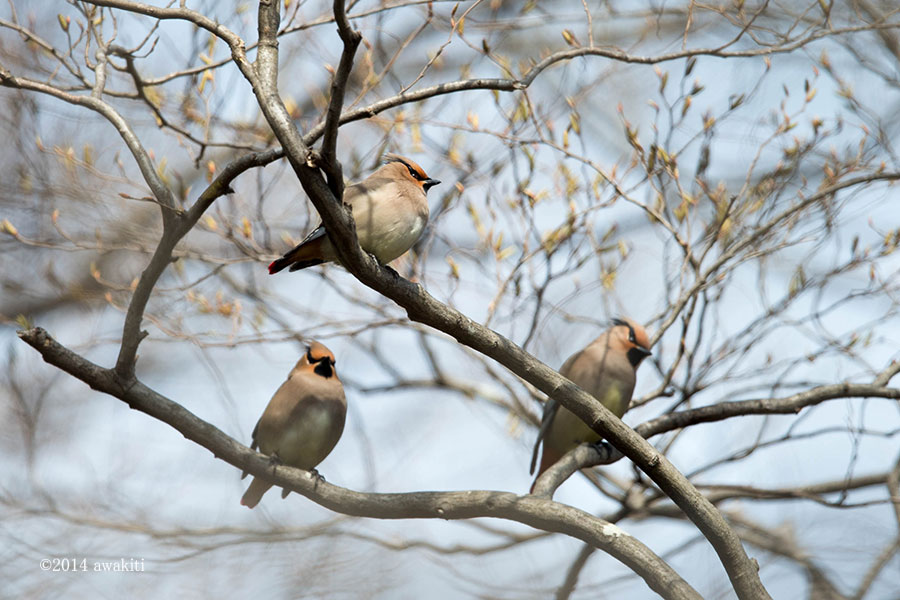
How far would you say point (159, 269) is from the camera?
11.0ft

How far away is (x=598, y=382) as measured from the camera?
5715 millimetres

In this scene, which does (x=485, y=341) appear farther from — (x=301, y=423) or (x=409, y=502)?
(x=301, y=423)

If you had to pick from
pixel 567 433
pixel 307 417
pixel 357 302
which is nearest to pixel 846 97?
pixel 567 433

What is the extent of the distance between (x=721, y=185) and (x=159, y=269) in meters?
3.31

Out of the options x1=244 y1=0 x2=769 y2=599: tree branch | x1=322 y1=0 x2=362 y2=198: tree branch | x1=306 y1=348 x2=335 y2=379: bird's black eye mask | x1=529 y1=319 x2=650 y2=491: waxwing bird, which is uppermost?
x1=529 y1=319 x2=650 y2=491: waxwing bird

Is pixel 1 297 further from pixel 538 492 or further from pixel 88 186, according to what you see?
pixel 538 492

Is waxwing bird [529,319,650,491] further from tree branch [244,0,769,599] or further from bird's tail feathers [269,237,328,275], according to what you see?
tree branch [244,0,769,599]

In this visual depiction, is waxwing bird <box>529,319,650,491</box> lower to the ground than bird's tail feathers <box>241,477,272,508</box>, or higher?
higher

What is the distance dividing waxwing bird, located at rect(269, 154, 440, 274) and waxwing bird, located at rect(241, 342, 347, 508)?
1.04m

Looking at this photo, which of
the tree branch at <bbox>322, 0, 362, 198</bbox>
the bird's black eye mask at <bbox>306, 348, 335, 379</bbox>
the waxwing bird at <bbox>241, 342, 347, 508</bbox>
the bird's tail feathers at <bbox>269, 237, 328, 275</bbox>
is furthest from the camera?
the bird's black eye mask at <bbox>306, 348, 335, 379</bbox>

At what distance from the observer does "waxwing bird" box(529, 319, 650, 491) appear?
568cm

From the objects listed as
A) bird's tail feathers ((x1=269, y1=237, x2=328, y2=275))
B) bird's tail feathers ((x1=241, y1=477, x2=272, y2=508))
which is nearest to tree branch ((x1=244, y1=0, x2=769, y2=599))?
bird's tail feathers ((x1=269, y1=237, x2=328, y2=275))

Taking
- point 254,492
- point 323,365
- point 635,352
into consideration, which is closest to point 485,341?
point 323,365

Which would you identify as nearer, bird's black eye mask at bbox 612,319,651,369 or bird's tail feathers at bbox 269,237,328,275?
bird's tail feathers at bbox 269,237,328,275
